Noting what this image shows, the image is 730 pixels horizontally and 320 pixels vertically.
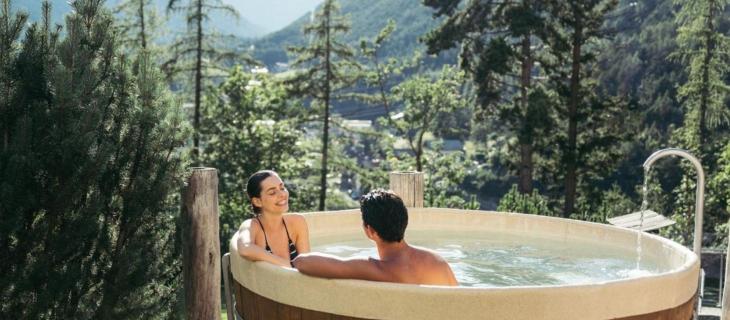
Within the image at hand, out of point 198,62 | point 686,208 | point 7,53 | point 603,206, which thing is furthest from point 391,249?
point 686,208

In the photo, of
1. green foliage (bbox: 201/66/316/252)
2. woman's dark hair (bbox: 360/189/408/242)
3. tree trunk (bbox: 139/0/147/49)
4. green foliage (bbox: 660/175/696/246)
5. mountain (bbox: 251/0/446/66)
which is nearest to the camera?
woman's dark hair (bbox: 360/189/408/242)

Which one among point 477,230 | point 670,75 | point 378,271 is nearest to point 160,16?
point 477,230

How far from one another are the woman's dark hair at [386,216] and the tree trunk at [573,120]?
13.5 meters

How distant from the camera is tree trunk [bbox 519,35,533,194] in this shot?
15547 millimetres

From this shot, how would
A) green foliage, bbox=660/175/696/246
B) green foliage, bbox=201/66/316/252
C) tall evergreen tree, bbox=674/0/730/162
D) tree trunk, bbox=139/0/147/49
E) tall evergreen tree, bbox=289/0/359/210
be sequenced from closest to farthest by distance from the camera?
tree trunk, bbox=139/0/147/49 < tall evergreen tree, bbox=674/0/730/162 < tall evergreen tree, bbox=289/0/359/210 < green foliage, bbox=201/66/316/252 < green foliage, bbox=660/175/696/246

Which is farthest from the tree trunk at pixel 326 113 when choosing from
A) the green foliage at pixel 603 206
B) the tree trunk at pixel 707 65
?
the tree trunk at pixel 707 65

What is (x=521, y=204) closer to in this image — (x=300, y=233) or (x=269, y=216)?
(x=300, y=233)

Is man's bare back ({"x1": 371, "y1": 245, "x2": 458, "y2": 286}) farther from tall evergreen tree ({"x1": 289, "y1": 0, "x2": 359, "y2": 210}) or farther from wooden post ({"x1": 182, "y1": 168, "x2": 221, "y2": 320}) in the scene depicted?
tall evergreen tree ({"x1": 289, "y1": 0, "x2": 359, "y2": 210})

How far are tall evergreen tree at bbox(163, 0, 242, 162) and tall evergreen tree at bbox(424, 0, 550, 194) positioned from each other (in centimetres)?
462

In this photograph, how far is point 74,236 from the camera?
3.65 meters

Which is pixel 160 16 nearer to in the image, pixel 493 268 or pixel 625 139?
pixel 625 139

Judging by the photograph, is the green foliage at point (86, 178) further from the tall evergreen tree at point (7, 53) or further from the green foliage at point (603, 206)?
the green foliage at point (603, 206)

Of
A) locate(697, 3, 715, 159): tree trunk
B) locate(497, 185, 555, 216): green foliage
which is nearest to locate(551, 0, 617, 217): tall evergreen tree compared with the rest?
locate(697, 3, 715, 159): tree trunk

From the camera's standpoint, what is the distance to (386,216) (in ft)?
8.62
